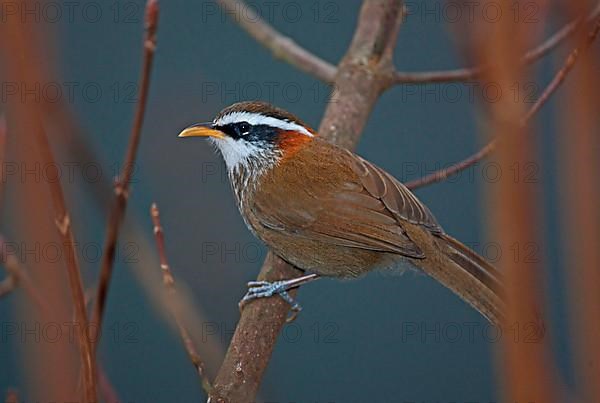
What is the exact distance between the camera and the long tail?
316 cm

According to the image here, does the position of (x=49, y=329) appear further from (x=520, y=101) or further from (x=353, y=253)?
(x=353, y=253)

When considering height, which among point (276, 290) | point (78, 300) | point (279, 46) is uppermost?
point (279, 46)

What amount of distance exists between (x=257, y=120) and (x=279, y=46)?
30.4 inches

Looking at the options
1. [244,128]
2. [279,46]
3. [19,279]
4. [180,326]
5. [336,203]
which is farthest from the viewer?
[279,46]

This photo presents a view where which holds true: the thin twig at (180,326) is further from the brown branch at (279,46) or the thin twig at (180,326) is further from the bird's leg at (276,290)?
the brown branch at (279,46)

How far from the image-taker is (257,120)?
380 centimetres

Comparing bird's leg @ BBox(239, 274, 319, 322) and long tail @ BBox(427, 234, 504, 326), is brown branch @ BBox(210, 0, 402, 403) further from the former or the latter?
long tail @ BBox(427, 234, 504, 326)

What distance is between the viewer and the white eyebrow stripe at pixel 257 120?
376cm

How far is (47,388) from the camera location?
1347 mm

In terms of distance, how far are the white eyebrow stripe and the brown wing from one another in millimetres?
137

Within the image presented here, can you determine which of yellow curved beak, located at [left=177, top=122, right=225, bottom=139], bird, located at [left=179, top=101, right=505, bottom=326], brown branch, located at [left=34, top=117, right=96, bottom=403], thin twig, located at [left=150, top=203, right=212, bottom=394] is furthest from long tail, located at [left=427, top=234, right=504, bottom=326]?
brown branch, located at [left=34, top=117, right=96, bottom=403]

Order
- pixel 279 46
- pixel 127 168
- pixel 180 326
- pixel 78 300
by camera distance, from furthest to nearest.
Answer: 1. pixel 279 46
2. pixel 180 326
3. pixel 127 168
4. pixel 78 300

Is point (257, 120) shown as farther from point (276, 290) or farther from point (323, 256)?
point (276, 290)

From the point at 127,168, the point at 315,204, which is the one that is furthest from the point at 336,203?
the point at 127,168
